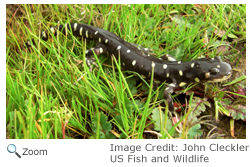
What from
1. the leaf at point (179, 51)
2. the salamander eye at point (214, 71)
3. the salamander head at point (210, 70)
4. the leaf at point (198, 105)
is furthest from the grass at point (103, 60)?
the salamander eye at point (214, 71)

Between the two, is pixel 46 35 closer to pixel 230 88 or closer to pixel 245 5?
pixel 230 88

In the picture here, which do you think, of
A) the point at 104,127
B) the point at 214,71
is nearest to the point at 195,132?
the point at 214,71

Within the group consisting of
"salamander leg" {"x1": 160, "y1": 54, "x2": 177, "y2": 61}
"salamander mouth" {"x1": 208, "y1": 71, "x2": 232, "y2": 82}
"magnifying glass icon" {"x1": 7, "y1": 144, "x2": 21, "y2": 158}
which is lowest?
"magnifying glass icon" {"x1": 7, "y1": 144, "x2": 21, "y2": 158}

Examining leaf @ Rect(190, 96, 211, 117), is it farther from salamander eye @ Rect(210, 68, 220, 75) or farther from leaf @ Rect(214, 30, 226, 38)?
leaf @ Rect(214, 30, 226, 38)

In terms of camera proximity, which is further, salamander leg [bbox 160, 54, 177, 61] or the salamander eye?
salamander leg [bbox 160, 54, 177, 61]

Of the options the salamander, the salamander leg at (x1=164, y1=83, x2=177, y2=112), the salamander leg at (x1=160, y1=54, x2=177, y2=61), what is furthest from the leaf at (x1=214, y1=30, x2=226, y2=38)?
the salamander leg at (x1=164, y1=83, x2=177, y2=112)

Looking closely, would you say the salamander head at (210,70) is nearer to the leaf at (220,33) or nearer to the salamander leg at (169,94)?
the salamander leg at (169,94)
